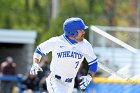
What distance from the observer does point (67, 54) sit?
9.08m

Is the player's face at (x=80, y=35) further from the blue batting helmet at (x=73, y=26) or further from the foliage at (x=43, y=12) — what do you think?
the foliage at (x=43, y=12)

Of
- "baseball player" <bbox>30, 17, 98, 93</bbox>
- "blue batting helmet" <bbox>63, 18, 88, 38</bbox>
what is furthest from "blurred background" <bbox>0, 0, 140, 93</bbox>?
"blue batting helmet" <bbox>63, 18, 88, 38</bbox>

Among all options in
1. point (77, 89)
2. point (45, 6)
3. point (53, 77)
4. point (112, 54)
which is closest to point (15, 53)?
point (112, 54)

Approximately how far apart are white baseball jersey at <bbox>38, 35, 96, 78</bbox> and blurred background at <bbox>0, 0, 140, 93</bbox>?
2165 mm

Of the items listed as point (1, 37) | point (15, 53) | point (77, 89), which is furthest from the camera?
→ point (15, 53)

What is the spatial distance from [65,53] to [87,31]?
11.9m

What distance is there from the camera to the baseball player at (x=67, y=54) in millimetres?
9047

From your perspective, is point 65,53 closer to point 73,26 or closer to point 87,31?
point 73,26

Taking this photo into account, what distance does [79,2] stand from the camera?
39594mm

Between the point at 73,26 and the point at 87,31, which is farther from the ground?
the point at 73,26

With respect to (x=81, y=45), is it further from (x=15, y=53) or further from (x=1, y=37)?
(x=15, y=53)

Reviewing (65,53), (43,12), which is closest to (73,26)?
(65,53)

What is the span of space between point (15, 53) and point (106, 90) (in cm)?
1635

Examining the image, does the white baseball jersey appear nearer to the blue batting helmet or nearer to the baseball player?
the baseball player
